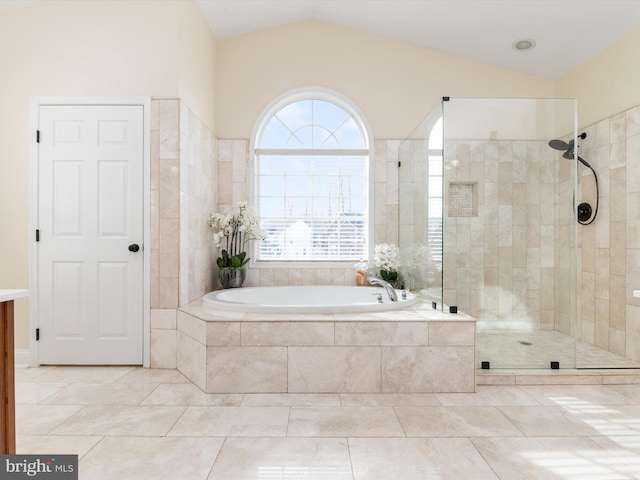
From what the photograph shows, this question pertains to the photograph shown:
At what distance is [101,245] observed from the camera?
291 centimetres

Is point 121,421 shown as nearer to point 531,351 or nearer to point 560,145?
point 531,351

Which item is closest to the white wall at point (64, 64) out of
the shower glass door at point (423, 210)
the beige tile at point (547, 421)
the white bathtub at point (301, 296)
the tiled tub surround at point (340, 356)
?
the white bathtub at point (301, 296)

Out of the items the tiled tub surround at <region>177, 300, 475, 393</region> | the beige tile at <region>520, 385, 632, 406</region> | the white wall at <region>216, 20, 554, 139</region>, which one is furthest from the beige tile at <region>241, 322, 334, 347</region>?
the white wall at <region>216, 20, 554, 139</region>

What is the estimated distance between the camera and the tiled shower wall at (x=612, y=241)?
296 cm

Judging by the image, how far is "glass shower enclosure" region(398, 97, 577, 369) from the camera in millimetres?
2705

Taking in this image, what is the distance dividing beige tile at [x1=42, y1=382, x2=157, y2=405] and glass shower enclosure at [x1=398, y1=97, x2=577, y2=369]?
1.99m

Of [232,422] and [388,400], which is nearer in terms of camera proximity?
[232,422]

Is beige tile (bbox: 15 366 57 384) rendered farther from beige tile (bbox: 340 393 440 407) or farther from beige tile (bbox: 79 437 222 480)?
beige tile (bbox: 340 393 440 407)

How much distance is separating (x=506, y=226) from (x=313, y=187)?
1.81 m

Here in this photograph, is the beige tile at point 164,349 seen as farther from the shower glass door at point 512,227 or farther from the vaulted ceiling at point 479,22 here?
the vaulted ceiling at point 479,22

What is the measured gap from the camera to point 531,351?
8.98ft

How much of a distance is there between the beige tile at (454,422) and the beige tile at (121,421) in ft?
4.03

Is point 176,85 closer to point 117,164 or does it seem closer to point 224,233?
point 117,164

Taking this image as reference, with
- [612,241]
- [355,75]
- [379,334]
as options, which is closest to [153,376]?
[379,334]
